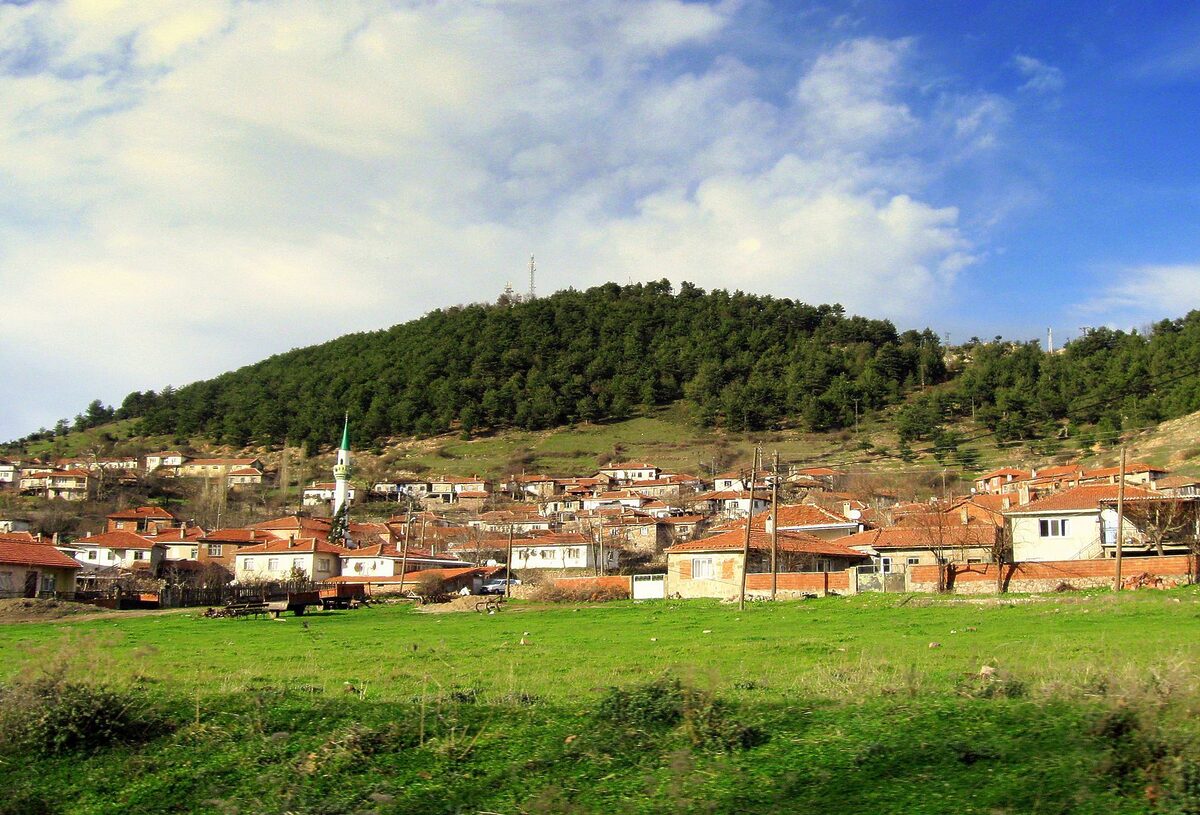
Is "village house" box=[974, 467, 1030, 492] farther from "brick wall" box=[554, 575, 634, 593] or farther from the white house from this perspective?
"brick wall" box=[554, 575, 634, 593]

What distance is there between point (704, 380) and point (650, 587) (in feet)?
386

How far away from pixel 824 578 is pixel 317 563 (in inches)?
1680

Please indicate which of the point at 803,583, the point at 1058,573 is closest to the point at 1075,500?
the point at 1058,573

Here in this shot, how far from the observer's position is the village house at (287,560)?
70.9m

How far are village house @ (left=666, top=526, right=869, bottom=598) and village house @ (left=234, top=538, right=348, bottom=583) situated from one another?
32.2 metres

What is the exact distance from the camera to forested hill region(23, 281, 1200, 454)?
123m

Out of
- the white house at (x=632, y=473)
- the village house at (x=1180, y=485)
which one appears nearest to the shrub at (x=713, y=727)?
the village house at (x=1180, y=485)

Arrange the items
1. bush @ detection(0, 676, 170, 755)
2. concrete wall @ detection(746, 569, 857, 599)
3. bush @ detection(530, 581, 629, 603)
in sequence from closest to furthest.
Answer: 1. bush @ detection(0, 676, 170, 755)
2. concrete wall @ detection(746, 569, 857, 599)
3. bush @ detection(530, 581, 629, 603)

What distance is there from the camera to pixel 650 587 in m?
47.9

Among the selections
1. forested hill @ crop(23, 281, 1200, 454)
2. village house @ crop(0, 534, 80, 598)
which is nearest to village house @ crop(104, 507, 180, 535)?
village house @ crop(0, 534, 80, 598)

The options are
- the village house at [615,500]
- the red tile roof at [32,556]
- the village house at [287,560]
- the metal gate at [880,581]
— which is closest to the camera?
the metal gate at [880,581]

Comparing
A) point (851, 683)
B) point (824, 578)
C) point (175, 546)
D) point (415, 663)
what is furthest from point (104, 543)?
point (851, 683)

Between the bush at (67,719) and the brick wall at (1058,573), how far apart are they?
3165 cm

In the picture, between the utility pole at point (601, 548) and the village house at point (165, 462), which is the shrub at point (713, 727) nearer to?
the utility pole at point (601, 548)
